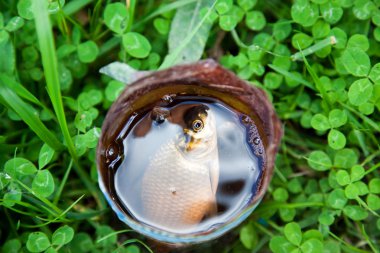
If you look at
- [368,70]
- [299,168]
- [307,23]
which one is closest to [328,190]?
[299,168]

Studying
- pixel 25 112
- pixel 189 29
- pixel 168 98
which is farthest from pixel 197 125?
pixel 25 112

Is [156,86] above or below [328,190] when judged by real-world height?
above

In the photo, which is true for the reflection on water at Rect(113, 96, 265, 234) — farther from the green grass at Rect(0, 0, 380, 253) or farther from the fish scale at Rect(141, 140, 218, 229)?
the green grass at Rect(0, 0, 380, 253)

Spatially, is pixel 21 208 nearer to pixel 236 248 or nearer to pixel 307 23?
pixel 236 248

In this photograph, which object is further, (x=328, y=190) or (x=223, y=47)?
(x=223, y=47)

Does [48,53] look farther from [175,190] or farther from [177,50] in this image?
[175,190]

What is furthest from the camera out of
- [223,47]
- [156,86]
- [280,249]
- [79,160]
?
[223,47]

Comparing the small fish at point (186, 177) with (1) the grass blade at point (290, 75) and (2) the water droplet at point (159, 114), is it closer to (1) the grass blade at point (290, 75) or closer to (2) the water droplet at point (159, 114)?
(2) the water droplet at point (159, 114)
